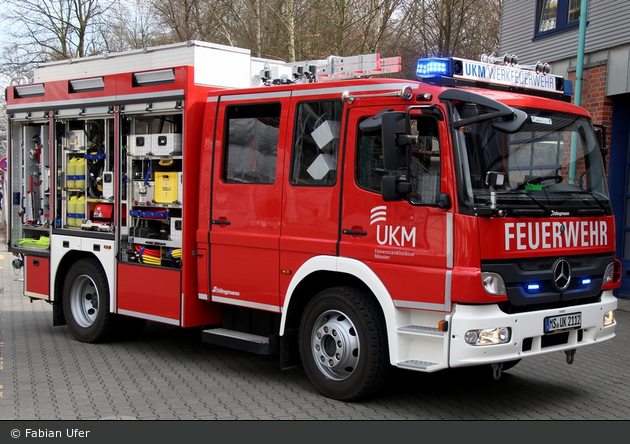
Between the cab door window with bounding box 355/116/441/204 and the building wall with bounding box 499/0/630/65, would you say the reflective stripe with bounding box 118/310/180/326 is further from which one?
the building wall with bounding box 499/0/630/65

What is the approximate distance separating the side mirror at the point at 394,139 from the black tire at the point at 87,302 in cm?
437

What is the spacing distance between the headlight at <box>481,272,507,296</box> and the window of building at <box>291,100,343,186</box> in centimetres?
158

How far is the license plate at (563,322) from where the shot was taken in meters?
5.99

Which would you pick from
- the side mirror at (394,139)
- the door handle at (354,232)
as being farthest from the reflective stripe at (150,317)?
the side mirror at (394,139)

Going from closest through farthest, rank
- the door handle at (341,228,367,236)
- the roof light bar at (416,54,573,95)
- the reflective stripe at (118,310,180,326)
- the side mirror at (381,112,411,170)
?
the side mirror at (381,112,411,170)
the roof light bar at (416,54,573,95)
the door handle at (341,228,367,236)
the reflective stripe at (118,310,180,326)

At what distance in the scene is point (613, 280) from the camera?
22.0ft

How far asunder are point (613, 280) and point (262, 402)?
3242mm

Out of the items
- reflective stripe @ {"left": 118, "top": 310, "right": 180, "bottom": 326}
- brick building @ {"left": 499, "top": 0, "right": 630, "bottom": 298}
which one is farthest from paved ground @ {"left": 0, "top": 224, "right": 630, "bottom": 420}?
brick building @ {"left": 499, "top": 0, "right": 630, "bottom": 298}

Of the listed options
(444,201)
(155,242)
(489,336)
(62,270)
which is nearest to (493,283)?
(489,336)

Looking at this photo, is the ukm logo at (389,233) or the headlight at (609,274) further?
the headlight at (609,274)

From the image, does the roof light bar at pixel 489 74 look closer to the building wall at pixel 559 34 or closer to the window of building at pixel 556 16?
the building wall at pixel 559 34

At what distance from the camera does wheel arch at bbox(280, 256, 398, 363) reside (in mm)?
5980

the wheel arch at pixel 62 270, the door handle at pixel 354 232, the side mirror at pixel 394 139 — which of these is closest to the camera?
the side mirror at pixel 394 139

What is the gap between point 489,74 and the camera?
640 centimetres
